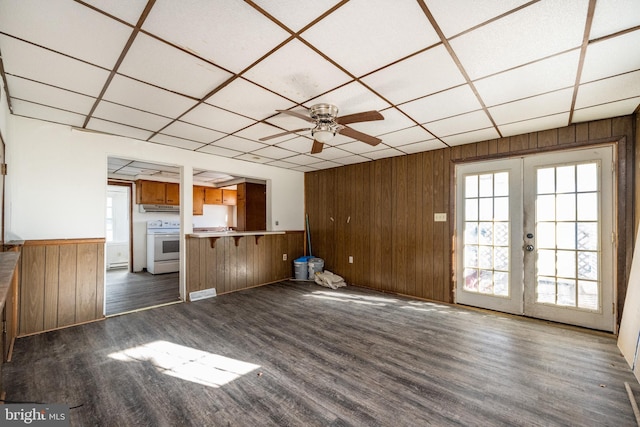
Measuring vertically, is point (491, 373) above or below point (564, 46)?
below

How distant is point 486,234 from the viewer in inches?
153

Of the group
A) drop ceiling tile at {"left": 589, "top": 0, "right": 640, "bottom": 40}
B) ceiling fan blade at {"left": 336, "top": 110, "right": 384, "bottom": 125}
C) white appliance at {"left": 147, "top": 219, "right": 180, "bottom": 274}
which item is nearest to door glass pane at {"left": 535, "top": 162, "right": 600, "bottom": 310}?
drop ceiling tile at {"left": 589, "top": 0, "right": 640, "bottom": 40}

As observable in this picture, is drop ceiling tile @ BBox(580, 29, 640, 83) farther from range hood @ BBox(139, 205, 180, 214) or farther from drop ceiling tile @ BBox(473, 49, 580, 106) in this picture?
range hood @ BBox(139, 205, 180, 214)

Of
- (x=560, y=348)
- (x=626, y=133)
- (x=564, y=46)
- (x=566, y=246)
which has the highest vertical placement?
(x=564, y=46)

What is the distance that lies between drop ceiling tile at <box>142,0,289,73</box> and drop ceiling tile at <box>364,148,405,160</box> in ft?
9.26

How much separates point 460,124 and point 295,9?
8.07 feet

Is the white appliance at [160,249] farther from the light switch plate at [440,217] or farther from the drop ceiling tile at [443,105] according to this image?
the drop ceiling tile at [443,105]

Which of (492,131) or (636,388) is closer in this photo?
(636,388)

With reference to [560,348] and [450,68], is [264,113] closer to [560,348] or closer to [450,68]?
[450,68]

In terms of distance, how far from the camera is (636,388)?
Answer: 2.07 metres

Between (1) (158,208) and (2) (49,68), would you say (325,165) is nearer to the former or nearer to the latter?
(2) (49,68)

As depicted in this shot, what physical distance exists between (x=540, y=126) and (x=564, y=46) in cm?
181

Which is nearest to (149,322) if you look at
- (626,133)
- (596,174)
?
(596,174)

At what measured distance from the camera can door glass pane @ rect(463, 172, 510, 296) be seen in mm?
3738
